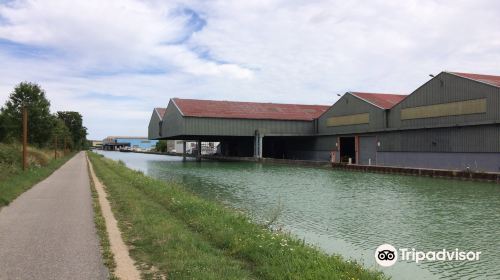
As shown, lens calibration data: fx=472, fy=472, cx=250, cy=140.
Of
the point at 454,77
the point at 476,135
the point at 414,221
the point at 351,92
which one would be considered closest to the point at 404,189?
the point at 414,221

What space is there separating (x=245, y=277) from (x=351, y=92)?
58.4 meters

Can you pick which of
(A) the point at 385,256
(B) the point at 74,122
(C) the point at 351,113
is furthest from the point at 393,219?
(B) the point at 74,122

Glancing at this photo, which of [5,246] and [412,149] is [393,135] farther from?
[5,246]

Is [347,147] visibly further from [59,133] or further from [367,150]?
[59,133]

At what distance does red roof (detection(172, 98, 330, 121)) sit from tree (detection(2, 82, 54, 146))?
21.3m

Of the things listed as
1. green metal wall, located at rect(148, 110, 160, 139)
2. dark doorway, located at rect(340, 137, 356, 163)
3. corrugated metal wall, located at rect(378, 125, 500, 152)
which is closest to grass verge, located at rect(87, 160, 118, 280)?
corrugated metal wall, located at rect(378, 125, 500, 152)

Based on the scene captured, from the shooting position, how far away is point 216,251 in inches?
356

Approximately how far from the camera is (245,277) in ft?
23.8

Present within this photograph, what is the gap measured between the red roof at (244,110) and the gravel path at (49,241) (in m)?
58.2

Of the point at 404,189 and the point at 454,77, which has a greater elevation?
the point at 454,77

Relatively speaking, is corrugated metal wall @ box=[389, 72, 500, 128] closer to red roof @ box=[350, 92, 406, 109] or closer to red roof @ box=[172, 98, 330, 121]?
red roof @ box=[350, 92, 406, 109]

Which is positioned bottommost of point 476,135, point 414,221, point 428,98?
point 414,221

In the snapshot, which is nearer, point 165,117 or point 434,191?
point 434,191

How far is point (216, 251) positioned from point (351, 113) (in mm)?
55890
